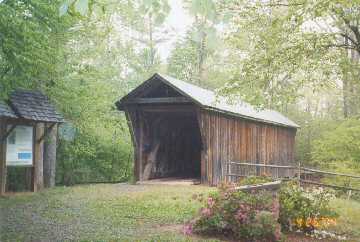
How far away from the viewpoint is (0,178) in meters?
12.7

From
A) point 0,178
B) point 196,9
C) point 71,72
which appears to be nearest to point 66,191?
point 0,178

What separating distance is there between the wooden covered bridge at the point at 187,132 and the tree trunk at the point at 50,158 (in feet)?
9.00

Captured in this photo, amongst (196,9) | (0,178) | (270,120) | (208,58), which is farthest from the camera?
(208,58)

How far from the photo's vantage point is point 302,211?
905cm

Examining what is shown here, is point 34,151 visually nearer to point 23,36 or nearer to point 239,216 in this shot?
point 23,36

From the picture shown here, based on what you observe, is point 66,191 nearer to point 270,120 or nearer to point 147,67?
point 270,120

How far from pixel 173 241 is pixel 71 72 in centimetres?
1017

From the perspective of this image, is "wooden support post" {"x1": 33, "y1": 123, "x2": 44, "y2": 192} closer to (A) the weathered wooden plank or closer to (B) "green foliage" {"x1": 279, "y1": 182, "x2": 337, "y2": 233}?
(A) the weathered wooden plank

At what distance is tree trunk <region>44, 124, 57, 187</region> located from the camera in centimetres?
1667

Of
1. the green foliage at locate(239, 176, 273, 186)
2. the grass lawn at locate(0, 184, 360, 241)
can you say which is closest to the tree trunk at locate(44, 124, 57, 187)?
the grass lawn at locate(0, 184, 360, 241)

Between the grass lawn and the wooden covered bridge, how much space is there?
2.84 m

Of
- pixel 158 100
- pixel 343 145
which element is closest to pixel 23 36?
pixel 158 100

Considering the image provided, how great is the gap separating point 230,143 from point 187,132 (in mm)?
4051

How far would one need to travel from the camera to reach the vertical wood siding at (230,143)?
643 inches
